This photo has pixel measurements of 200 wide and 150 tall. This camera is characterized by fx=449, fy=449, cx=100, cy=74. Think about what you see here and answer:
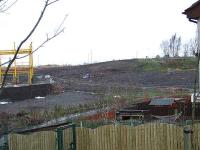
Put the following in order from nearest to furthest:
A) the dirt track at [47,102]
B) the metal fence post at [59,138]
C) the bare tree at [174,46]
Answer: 1. the metal fence post at [59,138]
2. the dirt track at [47,102]
3. the bare tree at [174,46]

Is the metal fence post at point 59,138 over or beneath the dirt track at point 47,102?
over

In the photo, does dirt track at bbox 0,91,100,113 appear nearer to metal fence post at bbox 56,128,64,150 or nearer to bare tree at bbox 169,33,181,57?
metal fence post at bbox 56,128,64,150

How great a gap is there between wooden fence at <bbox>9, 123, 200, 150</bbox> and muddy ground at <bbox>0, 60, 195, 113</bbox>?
19766 millimetres

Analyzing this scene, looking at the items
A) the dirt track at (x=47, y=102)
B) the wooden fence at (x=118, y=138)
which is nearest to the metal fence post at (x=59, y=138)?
the wooden fence at (x=118, y=138)

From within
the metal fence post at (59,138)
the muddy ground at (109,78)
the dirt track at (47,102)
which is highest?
the muddy ground at (109,78)

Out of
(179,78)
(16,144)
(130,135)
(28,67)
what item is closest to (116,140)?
(130,135)

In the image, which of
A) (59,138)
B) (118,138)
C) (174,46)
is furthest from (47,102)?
(174,46)

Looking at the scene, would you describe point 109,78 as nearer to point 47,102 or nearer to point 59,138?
point 47,102

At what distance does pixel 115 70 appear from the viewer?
5891 cm

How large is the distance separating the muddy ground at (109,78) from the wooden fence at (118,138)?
778 inches

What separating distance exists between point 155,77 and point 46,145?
1440 inches

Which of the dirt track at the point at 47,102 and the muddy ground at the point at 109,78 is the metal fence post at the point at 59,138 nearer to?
the dirt track at the point at 47,102

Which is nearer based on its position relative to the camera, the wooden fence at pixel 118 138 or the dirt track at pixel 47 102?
the wooden fence at pixel 118 138

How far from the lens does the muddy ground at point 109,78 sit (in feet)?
140
